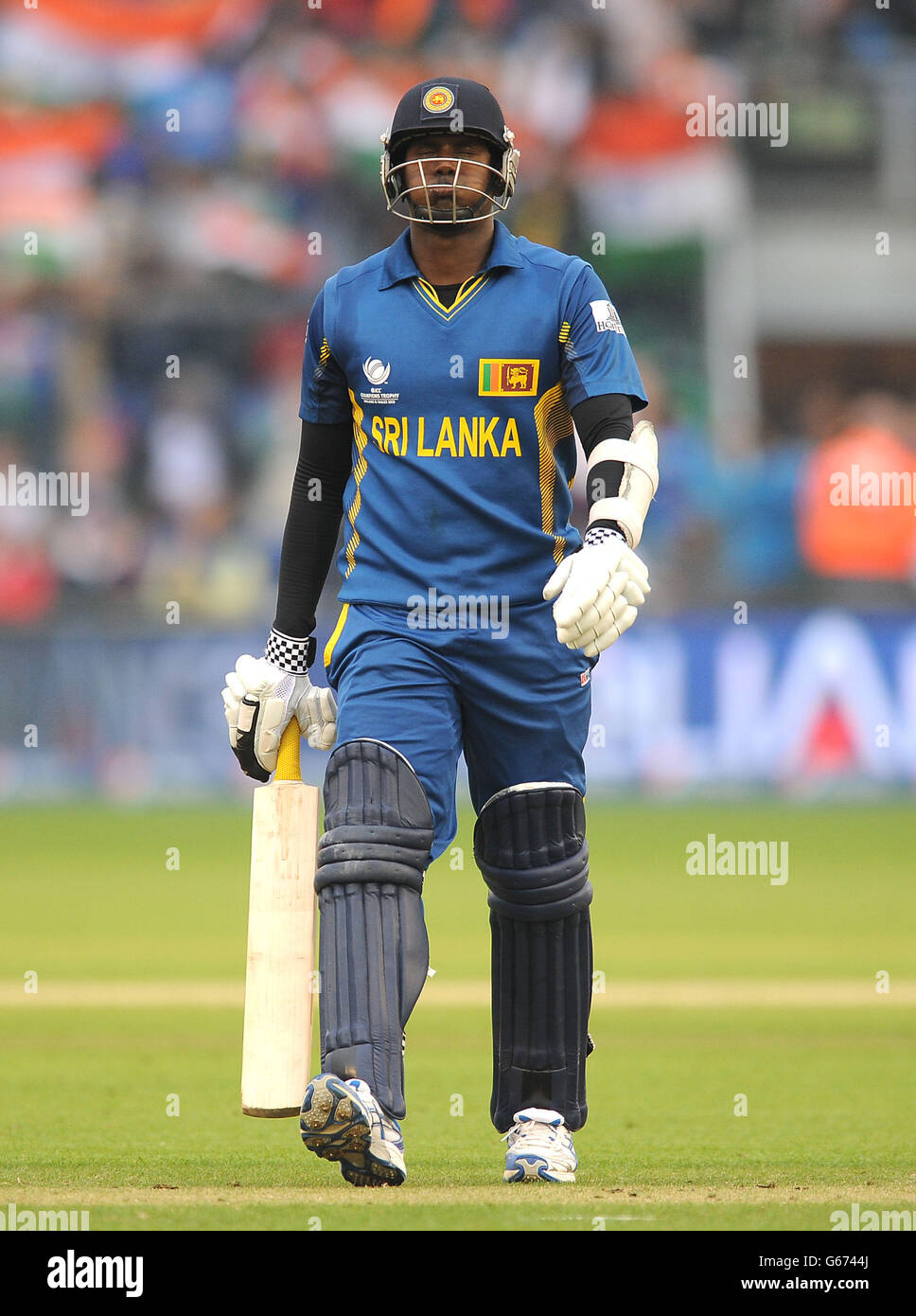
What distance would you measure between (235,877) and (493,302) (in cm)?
713

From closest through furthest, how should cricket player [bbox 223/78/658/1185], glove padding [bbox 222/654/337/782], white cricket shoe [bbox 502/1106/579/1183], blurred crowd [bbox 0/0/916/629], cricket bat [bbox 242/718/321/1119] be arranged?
cricket player [bbox 223/78/658/1185] < white cricket shoe [bbox 502/1106/579/1183] < cricket bat [bbox 242/718/321/1119] < glove padding [bbox 222/654/337/782] < blurred crowd [bbox 0/0/916/629]

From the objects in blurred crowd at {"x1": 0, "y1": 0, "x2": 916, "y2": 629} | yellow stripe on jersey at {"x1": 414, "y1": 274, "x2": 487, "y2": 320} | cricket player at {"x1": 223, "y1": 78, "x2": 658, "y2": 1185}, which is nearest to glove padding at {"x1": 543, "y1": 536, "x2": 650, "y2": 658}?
cricket player at {"x1": 223, "y1": 78, "x2": 658, "y2": 1185}

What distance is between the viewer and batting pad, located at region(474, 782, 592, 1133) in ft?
15.2

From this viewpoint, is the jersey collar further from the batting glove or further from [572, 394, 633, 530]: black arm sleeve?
the batting glove

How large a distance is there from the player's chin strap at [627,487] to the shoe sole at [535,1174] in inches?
50.7

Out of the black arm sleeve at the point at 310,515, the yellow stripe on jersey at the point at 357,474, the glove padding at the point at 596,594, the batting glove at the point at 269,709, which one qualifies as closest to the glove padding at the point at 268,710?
the batting glove at the point at 269,709

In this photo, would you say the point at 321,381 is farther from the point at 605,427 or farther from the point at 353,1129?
the point at 353,1129

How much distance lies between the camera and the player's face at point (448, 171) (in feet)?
14.9

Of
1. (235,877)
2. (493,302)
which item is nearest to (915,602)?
(235,877)

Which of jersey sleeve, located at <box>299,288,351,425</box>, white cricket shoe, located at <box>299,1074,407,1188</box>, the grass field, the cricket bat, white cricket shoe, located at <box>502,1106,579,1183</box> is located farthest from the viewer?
jersey sleeve, located at <box>299,288,351,425</box>

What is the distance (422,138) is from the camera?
456cm

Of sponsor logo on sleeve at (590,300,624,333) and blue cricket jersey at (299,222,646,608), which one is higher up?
sponsor logo on sleeve at (590,300,624,333)

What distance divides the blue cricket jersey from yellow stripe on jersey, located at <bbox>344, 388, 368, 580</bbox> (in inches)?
0.7

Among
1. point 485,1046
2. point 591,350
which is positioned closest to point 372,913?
point 591,350
